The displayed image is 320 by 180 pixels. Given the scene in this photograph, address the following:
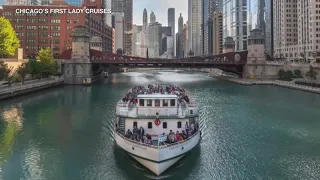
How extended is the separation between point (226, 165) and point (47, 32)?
135 meters

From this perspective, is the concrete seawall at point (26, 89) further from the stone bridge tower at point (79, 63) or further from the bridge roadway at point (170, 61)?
the bridge roadway at point (170, 61)

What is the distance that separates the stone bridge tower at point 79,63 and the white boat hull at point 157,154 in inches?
3343

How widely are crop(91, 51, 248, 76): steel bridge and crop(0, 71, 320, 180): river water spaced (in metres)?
61.9

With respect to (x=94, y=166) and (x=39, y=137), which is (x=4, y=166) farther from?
(x=39, y=137)

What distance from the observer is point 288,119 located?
4875 centimetres

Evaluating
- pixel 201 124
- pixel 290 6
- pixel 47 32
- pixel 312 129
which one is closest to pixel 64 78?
pixel 47 32

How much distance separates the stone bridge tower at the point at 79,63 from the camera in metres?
113

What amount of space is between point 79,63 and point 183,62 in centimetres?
3428

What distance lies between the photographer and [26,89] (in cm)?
7850

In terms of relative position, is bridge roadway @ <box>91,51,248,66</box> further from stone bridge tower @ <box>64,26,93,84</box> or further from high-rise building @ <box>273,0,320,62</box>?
high-rise building @ <box>273,0,320,62</box>

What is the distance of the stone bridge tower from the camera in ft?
372

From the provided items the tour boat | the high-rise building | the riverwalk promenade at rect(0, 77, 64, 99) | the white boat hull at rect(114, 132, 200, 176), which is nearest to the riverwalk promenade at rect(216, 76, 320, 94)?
the high-rise building

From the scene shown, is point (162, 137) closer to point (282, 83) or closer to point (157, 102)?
point (157, 102)

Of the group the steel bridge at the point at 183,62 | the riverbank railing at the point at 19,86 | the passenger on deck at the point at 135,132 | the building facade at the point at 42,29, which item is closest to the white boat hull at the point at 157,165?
the passenger on deck at the point at 135,132
